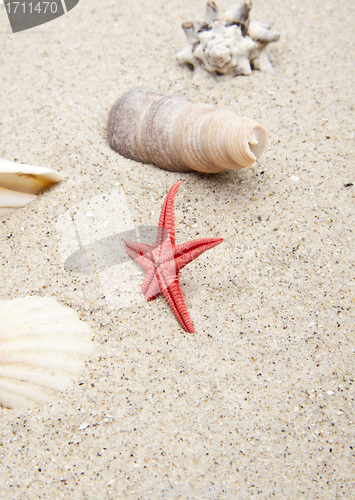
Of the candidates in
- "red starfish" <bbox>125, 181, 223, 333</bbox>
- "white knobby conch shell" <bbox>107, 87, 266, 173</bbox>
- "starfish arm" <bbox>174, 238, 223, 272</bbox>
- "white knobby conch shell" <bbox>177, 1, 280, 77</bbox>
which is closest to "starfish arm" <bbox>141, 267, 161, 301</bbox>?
"red starfish" <bbox>125, 181, 223, 333</bbox>

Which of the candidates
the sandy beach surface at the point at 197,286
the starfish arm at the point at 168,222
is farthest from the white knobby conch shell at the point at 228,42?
the starfish arm at the point at 168,222

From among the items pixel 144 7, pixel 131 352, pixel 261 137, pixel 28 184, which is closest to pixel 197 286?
pixel 131 352

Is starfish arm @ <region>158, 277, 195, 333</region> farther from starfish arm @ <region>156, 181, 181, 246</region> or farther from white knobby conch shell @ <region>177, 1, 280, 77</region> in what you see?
white knobby conch shell @ <region>177, 1, 280, 77</region>

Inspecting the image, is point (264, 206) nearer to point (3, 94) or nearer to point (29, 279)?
point (29, 279)

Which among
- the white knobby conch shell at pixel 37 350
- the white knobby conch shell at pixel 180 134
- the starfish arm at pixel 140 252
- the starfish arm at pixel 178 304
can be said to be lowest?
the white knobby conch shell at pixel 37 350

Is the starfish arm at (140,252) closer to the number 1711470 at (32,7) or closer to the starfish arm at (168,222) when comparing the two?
the starfish arm at (168,222)

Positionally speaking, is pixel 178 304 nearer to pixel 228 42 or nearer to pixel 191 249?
pixel 191 249

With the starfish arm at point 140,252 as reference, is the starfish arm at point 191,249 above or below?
above
